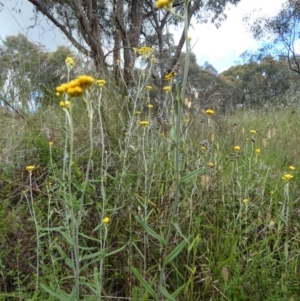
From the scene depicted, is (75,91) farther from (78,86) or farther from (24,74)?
(24,74)

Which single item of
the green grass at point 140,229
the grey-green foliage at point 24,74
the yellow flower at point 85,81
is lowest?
the green grass at point 140,229

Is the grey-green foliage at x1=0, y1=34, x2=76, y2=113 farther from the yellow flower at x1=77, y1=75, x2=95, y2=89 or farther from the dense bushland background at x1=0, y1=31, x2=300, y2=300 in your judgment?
the yellow flower at x1=77, y1=75, x2=95, y2=89

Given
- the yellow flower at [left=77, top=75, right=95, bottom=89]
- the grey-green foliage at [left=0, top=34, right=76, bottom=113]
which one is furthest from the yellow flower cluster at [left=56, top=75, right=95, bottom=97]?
the grey-green foliage at [left=0, top=34, right=76, bottom=113]

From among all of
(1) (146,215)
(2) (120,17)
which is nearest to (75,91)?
(1) (146,215)

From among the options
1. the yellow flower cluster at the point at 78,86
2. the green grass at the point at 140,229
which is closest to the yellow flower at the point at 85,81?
the yellow flower cluster at the point at 78,86

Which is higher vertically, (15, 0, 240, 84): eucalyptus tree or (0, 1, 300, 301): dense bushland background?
(15, 0, 240, 84): eucalyptus tree

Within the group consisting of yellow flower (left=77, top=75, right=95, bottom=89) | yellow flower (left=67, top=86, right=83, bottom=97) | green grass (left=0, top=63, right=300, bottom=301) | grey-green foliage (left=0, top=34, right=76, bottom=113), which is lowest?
green grass (left=0, top=63, right=300, bottom=301)

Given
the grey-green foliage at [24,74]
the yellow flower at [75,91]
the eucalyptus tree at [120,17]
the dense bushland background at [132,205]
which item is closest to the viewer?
the yellow flower at [75,91]

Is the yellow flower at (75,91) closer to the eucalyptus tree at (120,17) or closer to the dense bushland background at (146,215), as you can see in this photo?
the dense bushland background at (146,215)

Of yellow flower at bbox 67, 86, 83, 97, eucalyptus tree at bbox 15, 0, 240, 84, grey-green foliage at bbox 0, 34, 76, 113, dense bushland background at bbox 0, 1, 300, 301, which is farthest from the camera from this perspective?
eucalyptus tree at bbox 15, 0, 240, 84

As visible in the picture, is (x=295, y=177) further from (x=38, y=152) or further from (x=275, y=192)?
(x=38, y=152)

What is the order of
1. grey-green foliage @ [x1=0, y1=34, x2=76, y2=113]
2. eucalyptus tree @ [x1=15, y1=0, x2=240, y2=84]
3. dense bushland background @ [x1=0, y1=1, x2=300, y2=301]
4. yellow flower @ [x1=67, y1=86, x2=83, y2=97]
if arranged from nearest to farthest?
1. yellow flower @ [x1=67, y1=86, x2=83, y2=97]
2. dense bushland background @ [x1=0, y1=1, x2=300, y2=301]
3. grey-green foliage @ [x1=0, y1=34, x2=76, y2=113]
4. eucalyptus tree @ [x1=15, y1=0, x2=240, y2=84]

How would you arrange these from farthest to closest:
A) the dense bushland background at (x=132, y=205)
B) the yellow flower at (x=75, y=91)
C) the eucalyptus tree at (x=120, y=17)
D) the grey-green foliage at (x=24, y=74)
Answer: the eucalyptus tree at (x=120, y=17), the grey-green foliage at (x=24, y=74), the dense bushland background at (x=132, y=205), the yellow flower at (x=75, y=91)

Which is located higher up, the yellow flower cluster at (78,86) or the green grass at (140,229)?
the yellow flower cluster at (78,86)
